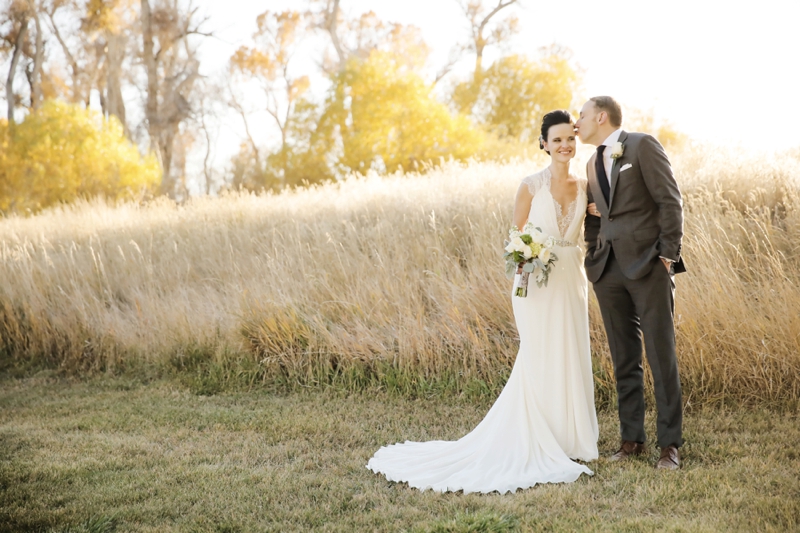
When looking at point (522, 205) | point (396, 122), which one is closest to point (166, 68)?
point (396, 122)

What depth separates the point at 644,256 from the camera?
12.7 ft

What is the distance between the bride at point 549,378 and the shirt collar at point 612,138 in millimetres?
256

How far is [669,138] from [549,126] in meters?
20.5

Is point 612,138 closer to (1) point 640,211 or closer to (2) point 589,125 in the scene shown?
(2) point 589,125

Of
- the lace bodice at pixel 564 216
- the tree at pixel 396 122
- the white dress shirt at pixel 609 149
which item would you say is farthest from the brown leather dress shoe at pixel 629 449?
the tree at pixel 396 122

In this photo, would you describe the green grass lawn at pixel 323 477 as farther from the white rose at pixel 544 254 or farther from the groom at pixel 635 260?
the white rose at pixel 544 254

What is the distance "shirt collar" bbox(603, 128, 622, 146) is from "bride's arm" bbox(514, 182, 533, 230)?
24.7 inches

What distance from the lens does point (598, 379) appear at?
216 inches

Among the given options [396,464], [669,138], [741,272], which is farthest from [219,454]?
[669,138]

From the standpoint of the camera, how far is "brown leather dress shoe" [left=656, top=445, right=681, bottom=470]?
3918 millimetres

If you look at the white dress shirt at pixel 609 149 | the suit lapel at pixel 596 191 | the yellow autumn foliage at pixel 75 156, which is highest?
the yellow autumn foliage at pixel 75 156

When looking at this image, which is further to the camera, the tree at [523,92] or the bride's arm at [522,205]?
the tree at [523,92]

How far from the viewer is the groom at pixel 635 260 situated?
149 inches

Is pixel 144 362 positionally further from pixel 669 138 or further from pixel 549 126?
pixel 669 138
